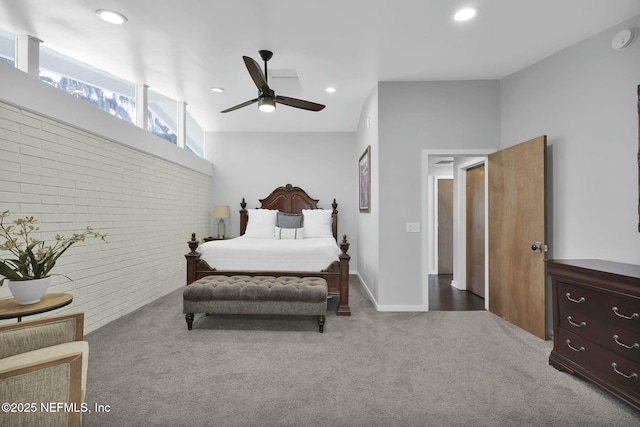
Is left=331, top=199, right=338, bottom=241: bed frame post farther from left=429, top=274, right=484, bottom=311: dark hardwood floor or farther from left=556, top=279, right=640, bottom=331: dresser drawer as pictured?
left=556, top=279, right=640, bottom=331: dresser drawer

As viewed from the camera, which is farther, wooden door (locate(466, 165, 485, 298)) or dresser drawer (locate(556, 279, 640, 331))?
wooden door (locate(466, 165, 485, 298))

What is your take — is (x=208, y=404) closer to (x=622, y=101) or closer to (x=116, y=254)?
(x=116, y=254)

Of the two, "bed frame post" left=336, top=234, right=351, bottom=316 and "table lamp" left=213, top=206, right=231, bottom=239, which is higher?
"table lamp" left=213, top=206, right=231, bottom=239

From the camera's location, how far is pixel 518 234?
337 centimetres

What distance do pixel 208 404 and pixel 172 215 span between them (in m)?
3.53

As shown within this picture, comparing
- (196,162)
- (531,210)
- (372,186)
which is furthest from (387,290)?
(196,162)

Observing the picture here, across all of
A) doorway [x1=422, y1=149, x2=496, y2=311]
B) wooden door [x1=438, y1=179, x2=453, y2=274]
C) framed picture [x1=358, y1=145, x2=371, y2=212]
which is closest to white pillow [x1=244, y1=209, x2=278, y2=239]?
framed picture [x1=358, y1=145, x2=371, y2=212]

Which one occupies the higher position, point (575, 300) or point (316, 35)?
point (316, 35)

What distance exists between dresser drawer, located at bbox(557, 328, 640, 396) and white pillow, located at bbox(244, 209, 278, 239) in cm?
416

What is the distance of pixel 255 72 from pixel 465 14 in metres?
1.83

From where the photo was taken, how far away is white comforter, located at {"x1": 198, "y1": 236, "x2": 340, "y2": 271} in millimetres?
A: 3867

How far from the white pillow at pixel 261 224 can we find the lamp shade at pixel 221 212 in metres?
0.53

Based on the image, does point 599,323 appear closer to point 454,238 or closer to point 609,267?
point 609,267

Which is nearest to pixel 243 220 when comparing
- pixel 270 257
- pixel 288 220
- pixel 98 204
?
pixel 288 220
